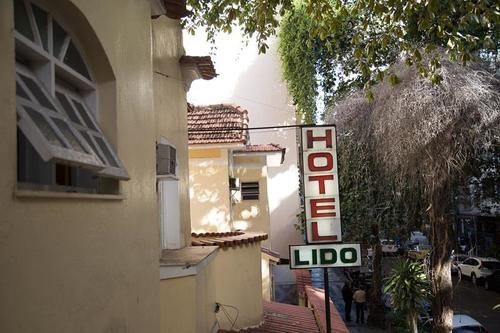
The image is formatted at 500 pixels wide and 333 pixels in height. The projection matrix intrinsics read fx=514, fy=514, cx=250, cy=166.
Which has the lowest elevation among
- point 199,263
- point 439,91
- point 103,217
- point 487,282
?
point 487,282

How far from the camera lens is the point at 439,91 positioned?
1062 cm

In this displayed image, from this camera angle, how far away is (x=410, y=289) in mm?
12883

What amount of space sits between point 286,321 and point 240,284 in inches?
87.1

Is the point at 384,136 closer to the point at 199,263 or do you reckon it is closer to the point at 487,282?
the point at 199,263

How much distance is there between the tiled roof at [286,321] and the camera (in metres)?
9.99

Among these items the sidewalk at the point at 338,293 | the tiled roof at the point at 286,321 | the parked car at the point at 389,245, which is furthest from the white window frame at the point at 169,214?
the parked car at the point at 389,245

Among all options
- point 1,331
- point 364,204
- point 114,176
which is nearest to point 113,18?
point 114,176

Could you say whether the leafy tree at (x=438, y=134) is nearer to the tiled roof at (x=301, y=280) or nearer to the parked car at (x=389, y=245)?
the tiled roof at (x=301, y=280)

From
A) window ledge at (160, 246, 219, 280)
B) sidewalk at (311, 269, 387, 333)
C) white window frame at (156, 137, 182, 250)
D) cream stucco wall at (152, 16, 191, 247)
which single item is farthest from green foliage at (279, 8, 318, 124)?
window ledge at (160, 246, 219, 280)

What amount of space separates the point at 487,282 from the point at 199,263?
85.5ft

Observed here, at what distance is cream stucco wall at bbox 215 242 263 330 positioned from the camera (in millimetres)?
9086

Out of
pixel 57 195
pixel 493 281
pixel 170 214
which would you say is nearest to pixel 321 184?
pixel 170 214

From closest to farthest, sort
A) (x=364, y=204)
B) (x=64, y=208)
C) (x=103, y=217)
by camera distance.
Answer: (x=64, y=208)
(x=103, y=217)
(x=364, y=204)

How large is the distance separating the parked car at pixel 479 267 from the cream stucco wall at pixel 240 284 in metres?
21.2
